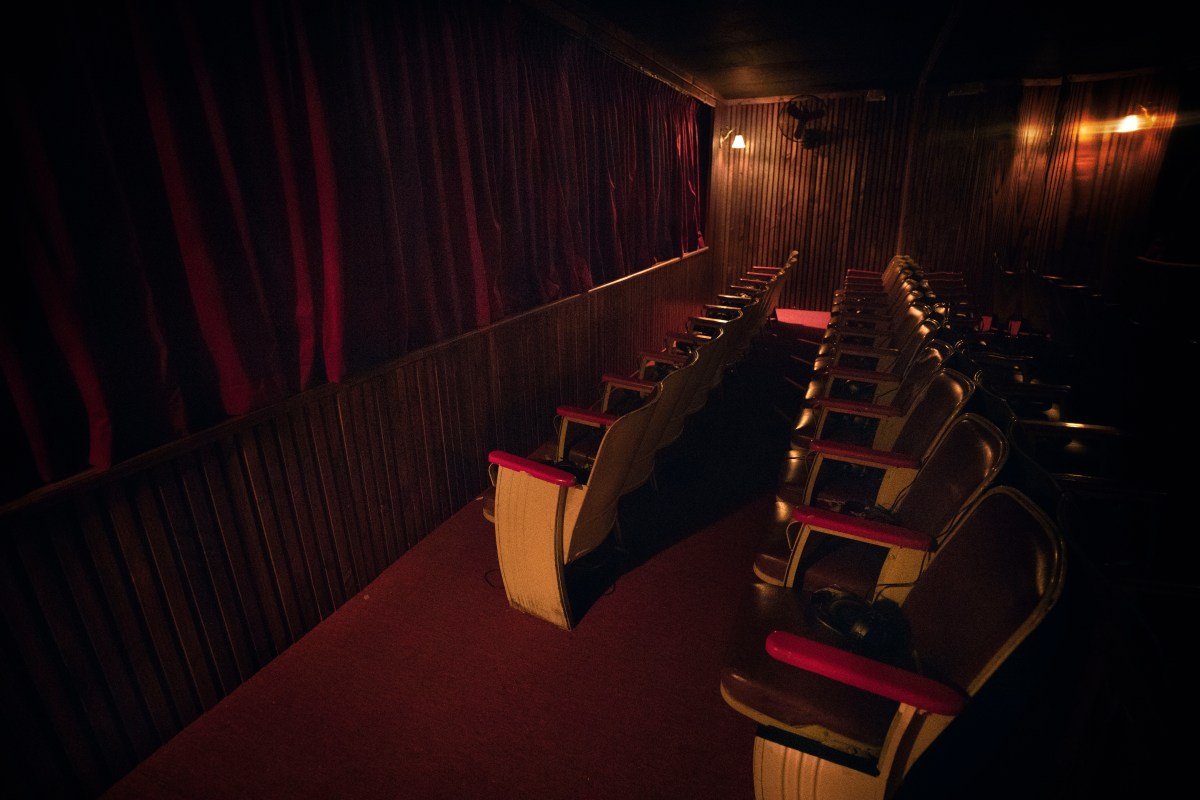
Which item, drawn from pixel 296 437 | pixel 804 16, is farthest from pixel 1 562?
pixel 804 16

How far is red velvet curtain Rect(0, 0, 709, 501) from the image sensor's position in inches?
57.5

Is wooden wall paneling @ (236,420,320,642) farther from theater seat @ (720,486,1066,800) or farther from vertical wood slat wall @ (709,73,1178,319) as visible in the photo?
vertical wood slat wall @ (709,73,1178,319)

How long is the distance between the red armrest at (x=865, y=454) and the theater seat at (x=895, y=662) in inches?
23.7

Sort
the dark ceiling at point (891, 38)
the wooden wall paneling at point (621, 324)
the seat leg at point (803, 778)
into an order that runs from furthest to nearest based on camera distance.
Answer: the wooden wall paneling at point (621, 324) → the dark ceiling at point (891, 38) → the seat leg at point (803, 778)

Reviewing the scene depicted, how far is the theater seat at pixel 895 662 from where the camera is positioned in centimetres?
115

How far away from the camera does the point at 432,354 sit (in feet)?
9.39

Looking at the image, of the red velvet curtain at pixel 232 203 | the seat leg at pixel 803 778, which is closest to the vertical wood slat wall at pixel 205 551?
the red velvet curtain at pixel 232 203

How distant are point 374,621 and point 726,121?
8621 mm

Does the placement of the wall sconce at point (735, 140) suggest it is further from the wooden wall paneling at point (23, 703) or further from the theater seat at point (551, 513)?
the wooden wall paneling at point (23, 703)

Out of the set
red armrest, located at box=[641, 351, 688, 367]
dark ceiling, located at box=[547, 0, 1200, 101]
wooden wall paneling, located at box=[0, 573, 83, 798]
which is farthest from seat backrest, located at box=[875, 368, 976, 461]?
dark ceiling, located at box=[547, 0, 1200, 101]

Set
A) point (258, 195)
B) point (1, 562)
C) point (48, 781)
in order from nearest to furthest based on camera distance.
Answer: point (1, 562), point (48, 781), point (258, 195)

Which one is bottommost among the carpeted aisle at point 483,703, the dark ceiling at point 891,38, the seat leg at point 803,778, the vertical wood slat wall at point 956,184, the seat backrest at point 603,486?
the carpeted aisle at point 483,703

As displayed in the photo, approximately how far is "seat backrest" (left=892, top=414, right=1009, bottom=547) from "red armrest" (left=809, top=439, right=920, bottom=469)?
90mm

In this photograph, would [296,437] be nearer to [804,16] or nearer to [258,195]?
[258,195]
